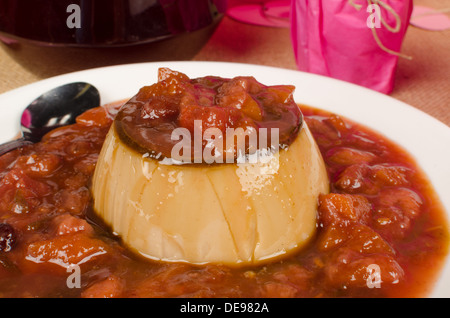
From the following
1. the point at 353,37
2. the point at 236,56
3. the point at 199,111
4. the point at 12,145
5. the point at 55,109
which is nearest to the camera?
the point at 199,111

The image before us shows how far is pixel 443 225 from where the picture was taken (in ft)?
6.42

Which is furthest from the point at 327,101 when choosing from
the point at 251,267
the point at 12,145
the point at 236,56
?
the point at 12,145

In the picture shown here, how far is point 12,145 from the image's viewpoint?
2.45 meters

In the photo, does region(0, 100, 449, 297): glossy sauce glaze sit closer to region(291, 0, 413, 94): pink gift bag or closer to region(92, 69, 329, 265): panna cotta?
region(92, 69, 329, 265): panna cotta

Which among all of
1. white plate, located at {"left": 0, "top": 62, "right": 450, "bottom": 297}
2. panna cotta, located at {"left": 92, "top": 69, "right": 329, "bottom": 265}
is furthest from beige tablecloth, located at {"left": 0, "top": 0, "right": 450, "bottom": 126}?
panna cotta, located at {"left": 92, "top": 69, "right": 329, "bottom": 265}

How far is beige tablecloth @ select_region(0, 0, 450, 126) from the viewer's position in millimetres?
3020

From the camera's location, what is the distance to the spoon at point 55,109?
2549 millimetres

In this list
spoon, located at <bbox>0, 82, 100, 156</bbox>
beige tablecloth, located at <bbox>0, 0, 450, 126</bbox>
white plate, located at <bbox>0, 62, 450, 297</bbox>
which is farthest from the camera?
beige tablecloth, located at <bbox>0, 0, 450, 126</bbox>

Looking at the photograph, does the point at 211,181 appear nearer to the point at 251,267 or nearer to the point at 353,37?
the point at 251,267

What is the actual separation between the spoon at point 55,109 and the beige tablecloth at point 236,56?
0.25 m

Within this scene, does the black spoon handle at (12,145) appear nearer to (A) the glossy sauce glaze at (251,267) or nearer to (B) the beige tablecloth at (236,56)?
(A) the glossy sauce glaze at (251,267)

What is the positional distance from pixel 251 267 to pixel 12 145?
4.12 ft

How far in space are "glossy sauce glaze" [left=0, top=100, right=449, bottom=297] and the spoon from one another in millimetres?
198

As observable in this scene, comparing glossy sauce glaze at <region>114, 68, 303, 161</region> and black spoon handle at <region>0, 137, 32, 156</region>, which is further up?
glossy sauce glaze at <region>114, 68, 303, 161</region>
